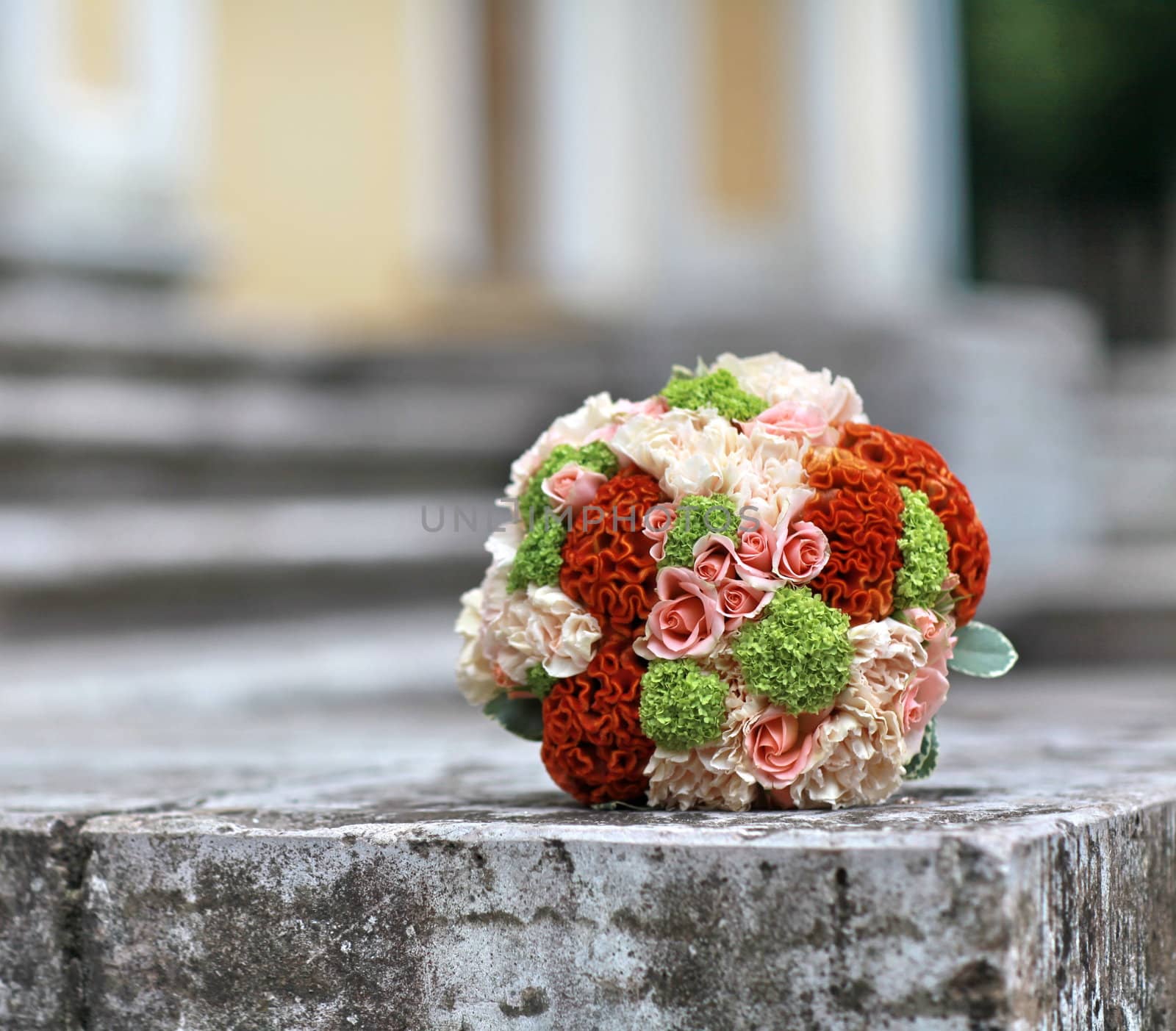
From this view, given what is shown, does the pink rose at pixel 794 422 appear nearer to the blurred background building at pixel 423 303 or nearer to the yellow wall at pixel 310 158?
the blurred background building at pixel 423 303

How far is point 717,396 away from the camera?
1.66 meters

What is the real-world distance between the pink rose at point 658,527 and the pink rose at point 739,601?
0.22 ft

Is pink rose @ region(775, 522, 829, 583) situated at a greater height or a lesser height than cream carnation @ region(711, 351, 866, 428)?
lesser

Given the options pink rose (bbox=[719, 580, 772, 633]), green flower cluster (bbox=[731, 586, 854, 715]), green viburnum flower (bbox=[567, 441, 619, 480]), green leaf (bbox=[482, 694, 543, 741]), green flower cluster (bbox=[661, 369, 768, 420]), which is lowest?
green leaf (bbox=[482, 694, 543, 741])

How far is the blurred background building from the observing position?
428 cm

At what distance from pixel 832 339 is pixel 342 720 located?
276 centimetres

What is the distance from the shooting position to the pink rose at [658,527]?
1539 mm

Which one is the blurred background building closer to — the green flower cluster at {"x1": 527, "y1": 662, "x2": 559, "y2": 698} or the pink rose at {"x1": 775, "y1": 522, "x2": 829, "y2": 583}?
the green flower cluster at {"x1": 527, "y1": 662, "x2": 559, "y2": 698}

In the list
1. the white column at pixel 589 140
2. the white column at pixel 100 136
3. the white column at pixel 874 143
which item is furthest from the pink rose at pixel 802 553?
the white column at pixel 874 143

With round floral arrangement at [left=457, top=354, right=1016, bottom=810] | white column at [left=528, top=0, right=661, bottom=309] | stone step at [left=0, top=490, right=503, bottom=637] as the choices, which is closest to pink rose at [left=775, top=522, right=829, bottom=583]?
round floral arrangement at [left=457, top=354, right=1016, bottom=810]

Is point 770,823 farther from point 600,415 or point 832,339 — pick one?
point 832,339

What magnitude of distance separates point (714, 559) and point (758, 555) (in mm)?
42

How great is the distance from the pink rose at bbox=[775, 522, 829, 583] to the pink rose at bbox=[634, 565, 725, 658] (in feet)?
0.23

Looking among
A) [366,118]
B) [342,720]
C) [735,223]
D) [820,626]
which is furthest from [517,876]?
[735,223]
